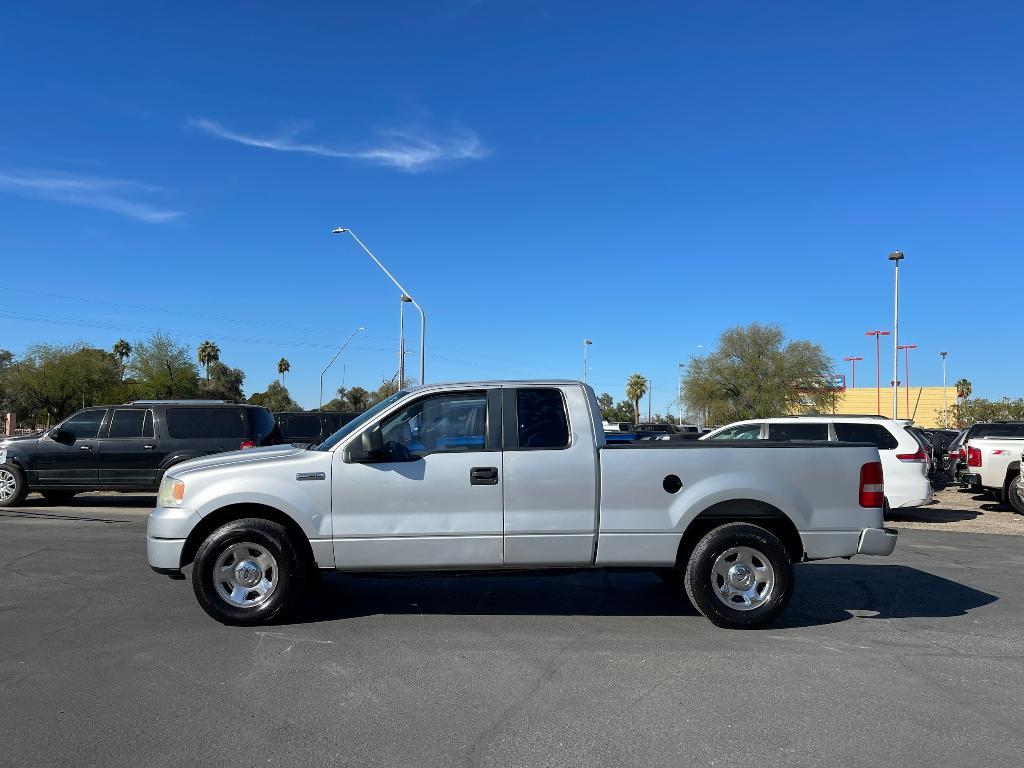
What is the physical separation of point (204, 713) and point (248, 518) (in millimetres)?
1967

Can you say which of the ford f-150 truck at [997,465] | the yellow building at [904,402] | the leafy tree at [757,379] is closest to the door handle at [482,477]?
the ford f-150 truck at [997,465]

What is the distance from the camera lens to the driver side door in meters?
6.08

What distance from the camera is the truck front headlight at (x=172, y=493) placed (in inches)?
244

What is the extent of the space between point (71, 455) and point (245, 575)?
9.58 metres

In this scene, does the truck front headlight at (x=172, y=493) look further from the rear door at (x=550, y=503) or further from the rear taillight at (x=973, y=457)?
the rear taillight at (x=973, y=457)

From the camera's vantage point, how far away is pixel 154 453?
13.8 m

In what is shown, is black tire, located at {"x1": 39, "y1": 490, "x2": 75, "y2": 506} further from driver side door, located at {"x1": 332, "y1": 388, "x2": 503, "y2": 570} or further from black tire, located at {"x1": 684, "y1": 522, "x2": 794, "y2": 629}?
black tire, located at {"x1": 684, "y1": 522, "x2": 794, "y2": 629}

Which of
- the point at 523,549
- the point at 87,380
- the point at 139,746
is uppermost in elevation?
the point at 87,380

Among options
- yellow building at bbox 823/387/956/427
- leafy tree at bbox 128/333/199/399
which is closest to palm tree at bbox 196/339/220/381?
leafy tree at bbox 128/333/199/399

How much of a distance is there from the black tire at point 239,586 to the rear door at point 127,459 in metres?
8.62

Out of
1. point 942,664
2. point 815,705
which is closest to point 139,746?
point 815,705

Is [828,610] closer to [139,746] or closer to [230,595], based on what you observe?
[230,595]

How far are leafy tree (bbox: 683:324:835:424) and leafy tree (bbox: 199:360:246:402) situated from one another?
35572mm

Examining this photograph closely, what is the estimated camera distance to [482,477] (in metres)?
6.12
